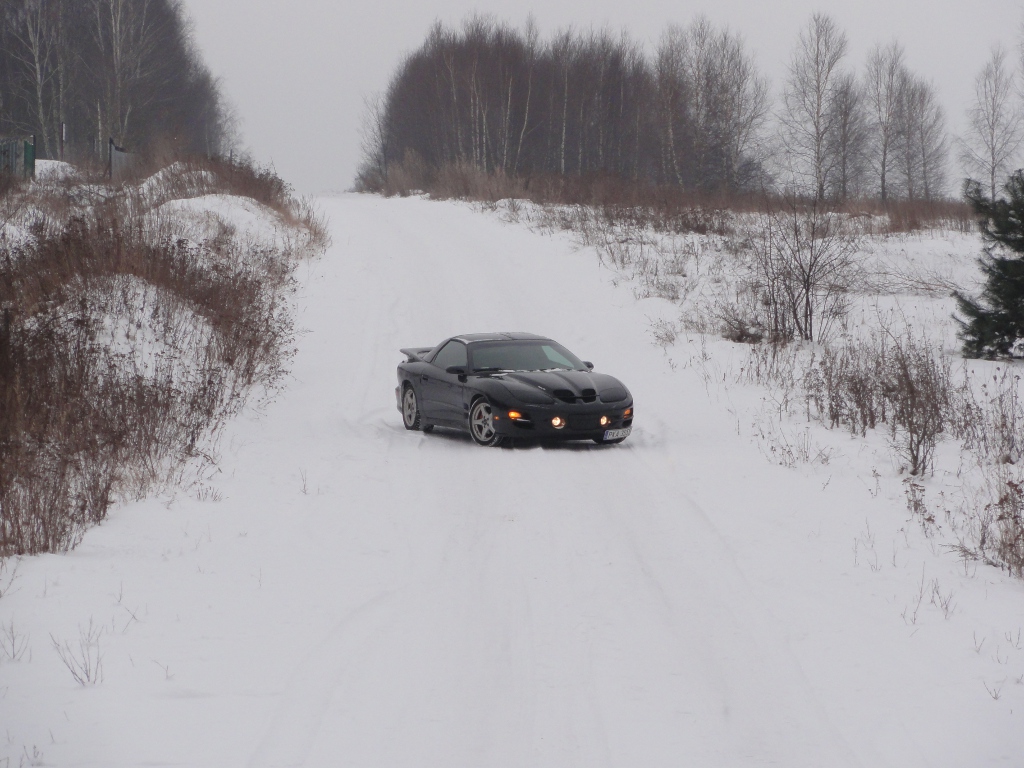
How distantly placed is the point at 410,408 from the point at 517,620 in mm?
7211

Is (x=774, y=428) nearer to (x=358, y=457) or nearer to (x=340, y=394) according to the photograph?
(x=358, y=457)

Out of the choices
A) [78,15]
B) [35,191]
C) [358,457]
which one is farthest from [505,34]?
[358,457]

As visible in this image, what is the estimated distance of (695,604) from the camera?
6145 mm

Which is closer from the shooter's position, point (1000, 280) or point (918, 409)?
Answer: point (918, 409)

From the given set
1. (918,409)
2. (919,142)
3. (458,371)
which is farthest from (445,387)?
(919,142)

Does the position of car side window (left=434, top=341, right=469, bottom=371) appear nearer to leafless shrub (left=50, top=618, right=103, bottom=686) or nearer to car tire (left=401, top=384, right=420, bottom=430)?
car tire (left=401, top=384, right=420, bottom=430)

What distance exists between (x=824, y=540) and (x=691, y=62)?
48597 mm

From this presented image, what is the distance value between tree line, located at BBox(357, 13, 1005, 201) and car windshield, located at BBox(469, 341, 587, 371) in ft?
103

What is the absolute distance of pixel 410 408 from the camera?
1277 centimetres

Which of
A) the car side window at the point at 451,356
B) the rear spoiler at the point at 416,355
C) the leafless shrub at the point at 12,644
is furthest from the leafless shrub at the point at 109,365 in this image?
the car side window at the point at 451,356

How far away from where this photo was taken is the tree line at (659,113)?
4609cm

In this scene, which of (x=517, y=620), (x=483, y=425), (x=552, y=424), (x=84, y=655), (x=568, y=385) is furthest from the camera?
(x=483, y=425)

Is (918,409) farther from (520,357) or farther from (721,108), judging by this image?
(721,108)

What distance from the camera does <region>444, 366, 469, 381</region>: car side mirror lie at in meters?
11.6
